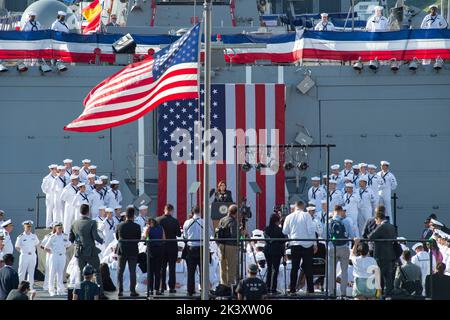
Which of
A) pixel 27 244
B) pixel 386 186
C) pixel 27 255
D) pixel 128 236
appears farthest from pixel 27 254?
pixel 386 186

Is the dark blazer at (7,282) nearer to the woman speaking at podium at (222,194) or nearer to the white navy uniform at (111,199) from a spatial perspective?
the woman speaking at podium at (222,194)

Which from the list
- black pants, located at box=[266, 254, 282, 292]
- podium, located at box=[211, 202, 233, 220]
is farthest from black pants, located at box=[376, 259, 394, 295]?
podium, located at box=[211, 202, 233, 220]

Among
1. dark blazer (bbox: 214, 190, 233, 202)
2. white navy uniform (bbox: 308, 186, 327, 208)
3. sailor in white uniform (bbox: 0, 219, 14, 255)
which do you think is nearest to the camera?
sailor in white uniform (bbox: 0, 219, 14, 255)

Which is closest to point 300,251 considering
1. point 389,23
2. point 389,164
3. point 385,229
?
point 385,229

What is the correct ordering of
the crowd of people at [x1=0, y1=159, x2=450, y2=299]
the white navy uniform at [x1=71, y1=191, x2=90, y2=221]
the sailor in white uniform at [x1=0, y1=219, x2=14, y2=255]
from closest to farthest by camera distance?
the crowd of people at [x1=0, y1=159, x2=450, y2=299]
the sailor in white uniform at [x1=0, y1=219, x2=14, y2=255]
the white navy uniform at [x1=71, y1=191, x2=90, y2=221]

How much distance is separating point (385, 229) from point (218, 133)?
18.8ft

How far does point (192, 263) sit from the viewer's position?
842 inches

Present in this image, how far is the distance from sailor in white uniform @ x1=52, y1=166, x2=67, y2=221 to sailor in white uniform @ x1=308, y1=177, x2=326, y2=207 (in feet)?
13.4

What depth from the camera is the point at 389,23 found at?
92.7 ft

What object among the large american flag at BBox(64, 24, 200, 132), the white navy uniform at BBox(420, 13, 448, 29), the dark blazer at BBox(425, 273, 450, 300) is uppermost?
the white navy uniform at BBox(420, 13, 448, 29)

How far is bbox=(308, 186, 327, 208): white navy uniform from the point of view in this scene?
24852 millimetres

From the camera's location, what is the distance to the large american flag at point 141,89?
1970 cm

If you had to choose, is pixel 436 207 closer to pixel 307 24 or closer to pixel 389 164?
pixel 389 164

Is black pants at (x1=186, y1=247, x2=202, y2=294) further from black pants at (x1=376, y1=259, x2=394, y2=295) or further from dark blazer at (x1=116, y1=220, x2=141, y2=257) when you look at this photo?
black pants at (x1=376, y1=259, x2=394, y2=295)
